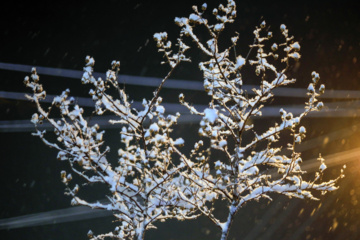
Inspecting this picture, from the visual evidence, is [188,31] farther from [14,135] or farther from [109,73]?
[14,135]

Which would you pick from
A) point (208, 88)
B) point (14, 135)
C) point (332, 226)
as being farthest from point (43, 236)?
point (208, 88)

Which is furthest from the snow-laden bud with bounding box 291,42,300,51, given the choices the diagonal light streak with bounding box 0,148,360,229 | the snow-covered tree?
the diagonal light streak with bounding box 0,148,360,229

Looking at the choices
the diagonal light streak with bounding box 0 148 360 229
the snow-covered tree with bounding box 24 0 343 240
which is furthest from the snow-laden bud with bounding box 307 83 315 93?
the diagonal light streak with bounding box 0 148 360 229

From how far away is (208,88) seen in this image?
12.2ft

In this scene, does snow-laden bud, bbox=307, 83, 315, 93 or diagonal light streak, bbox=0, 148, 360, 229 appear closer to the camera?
snow-laden bud, bbox=307, 83, 315, 93

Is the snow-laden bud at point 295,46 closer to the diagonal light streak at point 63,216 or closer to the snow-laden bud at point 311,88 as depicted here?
the snow-laden bud at point 311,88

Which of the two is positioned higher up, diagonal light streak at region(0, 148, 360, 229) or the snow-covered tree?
diagonal light streak at region(0, 148, 360, 229)

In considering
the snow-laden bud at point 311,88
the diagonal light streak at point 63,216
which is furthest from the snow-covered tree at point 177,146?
the diagonal light streak at point 63,216

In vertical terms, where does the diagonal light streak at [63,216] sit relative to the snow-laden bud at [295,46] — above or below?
above

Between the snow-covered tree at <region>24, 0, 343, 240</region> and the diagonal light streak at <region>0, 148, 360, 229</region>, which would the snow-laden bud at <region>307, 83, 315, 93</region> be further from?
the diagonal light streak at <region>0, 148, 360, 229</region>

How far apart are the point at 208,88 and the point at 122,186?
187 cm

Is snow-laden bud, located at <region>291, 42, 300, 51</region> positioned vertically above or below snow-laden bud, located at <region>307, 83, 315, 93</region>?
above

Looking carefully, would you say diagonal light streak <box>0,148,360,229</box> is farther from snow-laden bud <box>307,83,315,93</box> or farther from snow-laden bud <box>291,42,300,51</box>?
snow-laden bud <box>291,42,300,51</box>

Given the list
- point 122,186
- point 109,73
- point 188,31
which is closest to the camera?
point 188,31
